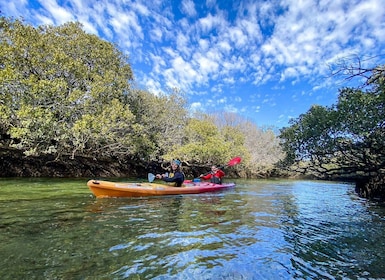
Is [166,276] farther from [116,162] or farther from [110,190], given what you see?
[116,162]

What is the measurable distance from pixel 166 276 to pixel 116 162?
60.0 feet

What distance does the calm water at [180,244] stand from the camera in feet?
8.96

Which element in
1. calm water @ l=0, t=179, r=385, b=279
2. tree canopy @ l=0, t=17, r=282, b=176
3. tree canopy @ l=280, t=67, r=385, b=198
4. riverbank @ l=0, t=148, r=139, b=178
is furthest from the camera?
riverbank @ l=0, t=148, r=139, b=178

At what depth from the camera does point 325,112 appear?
10406 millimetres

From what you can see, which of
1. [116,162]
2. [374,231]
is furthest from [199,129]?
[374,231]

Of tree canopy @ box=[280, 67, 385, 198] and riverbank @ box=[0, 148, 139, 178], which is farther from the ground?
tree canopy @ box=[280, 67, 385, 198]

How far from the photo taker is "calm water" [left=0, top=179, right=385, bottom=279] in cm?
273

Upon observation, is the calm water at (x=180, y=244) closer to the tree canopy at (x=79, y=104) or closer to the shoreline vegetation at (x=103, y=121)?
the shoreline vegetation at (x=103, y=121)

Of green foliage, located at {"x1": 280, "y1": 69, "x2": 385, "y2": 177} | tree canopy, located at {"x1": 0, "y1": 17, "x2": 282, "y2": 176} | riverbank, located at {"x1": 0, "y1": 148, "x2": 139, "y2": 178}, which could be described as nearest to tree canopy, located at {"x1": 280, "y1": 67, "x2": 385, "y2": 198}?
green foliage, located at {"x1": 280, "y1": 69, "x2": 385, "y2": 177}

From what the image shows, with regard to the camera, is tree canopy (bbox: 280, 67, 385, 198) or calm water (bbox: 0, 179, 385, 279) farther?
tree canopy (bbox: 280, 67, 385, 198)

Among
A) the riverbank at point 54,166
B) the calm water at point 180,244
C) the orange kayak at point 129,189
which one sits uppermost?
the riverbank at point 54,166

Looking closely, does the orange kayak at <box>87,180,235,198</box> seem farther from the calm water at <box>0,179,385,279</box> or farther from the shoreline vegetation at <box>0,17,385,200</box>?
the shoreline vegetation at <box>0,17,385,200</box>

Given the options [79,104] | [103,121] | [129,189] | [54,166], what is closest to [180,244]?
[129,189]

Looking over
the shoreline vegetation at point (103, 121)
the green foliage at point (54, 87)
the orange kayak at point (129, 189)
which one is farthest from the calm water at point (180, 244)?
the green foliage at point (54, 87)
